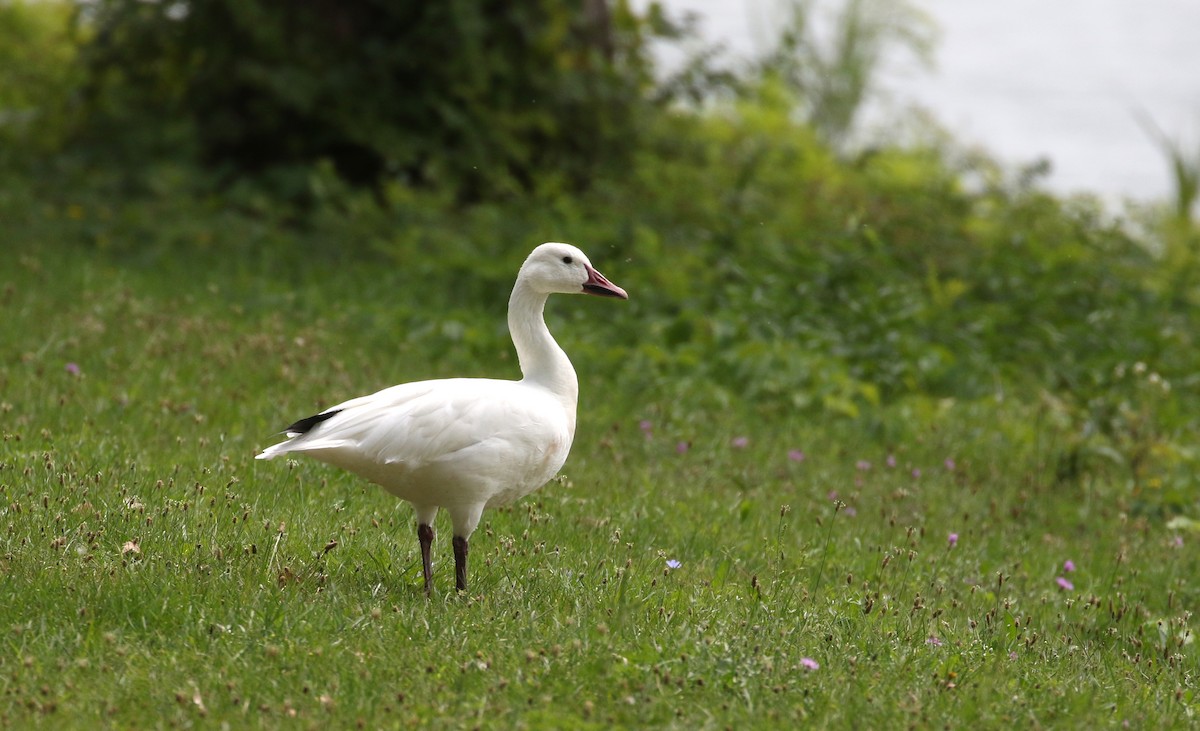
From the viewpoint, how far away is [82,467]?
5723mm

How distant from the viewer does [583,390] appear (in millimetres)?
8805

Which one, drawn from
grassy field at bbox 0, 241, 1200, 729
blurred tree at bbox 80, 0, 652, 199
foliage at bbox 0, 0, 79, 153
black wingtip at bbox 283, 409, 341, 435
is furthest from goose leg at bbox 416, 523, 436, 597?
foliage at bbox 0, 0, 79, 153

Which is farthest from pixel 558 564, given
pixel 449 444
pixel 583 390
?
pixel 583 390

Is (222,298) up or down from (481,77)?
down

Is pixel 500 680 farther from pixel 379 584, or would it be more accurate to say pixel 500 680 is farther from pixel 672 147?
pixel 672 147

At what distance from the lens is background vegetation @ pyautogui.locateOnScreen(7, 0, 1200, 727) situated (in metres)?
4.21

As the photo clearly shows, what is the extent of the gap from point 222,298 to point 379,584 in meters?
5.62

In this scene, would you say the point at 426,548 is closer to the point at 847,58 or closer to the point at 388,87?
the point at 388,87

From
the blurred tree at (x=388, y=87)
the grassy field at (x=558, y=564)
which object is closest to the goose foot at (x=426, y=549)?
the grassy field at (x=558, y=564)

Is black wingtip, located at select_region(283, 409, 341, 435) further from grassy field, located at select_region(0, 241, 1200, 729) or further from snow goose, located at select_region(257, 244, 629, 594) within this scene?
grassy field, located at select_region(0, 241, 1200, 729)

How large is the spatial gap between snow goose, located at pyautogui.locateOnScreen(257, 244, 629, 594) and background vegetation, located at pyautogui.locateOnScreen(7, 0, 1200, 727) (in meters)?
0.32

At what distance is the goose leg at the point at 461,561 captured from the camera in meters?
4.97

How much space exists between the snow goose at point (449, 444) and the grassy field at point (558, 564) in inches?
12.5

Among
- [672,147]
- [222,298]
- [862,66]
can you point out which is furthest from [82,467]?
[862,66]
